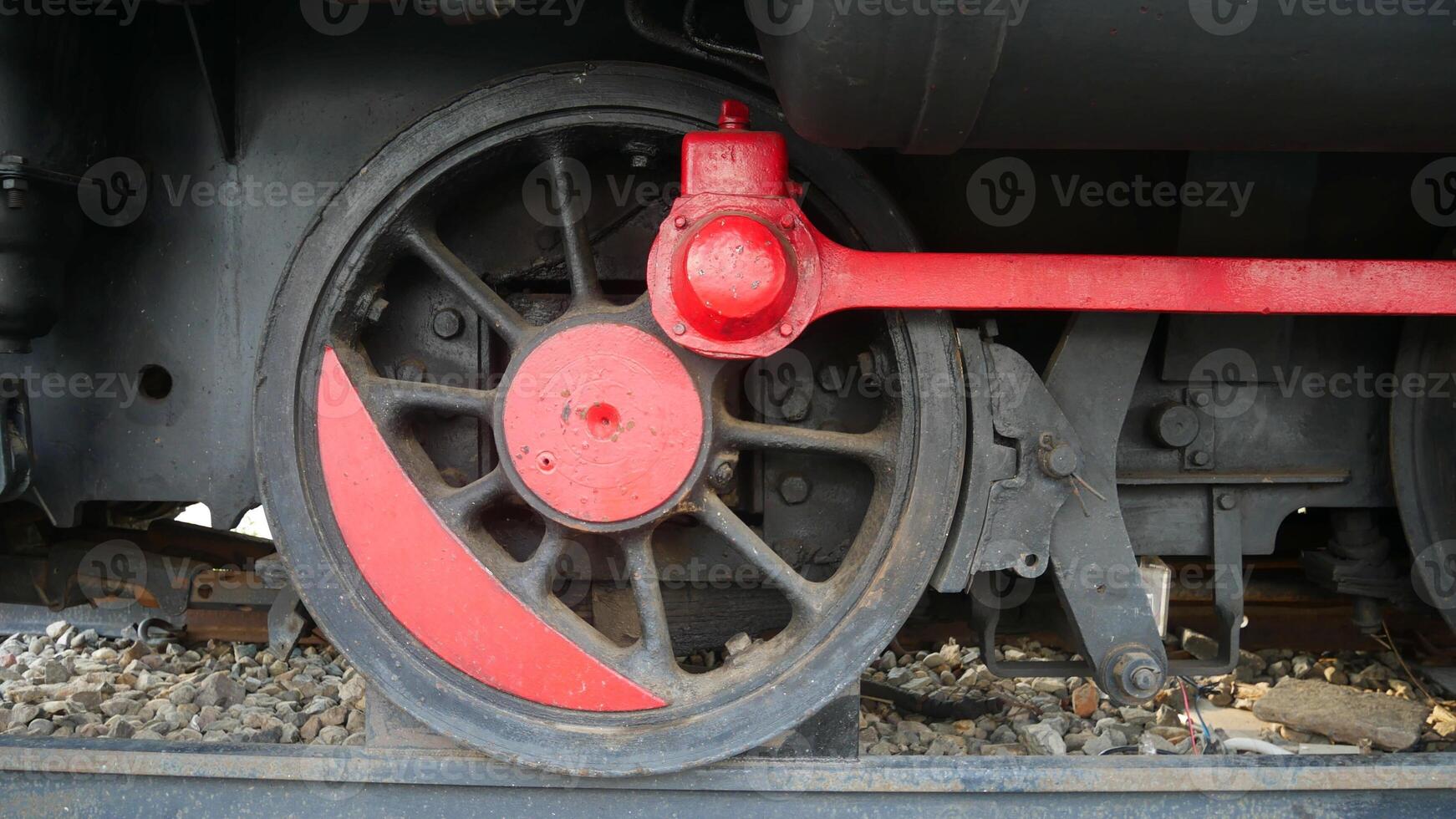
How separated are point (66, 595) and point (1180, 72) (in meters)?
2.56

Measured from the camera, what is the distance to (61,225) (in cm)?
164

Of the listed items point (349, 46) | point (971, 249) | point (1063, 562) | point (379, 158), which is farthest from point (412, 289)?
point (1063, 562)

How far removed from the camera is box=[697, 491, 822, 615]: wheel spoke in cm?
166

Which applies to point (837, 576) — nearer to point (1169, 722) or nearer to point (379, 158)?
point (379, 158)

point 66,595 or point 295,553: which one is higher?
point 295,553

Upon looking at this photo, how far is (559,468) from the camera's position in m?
1.58
